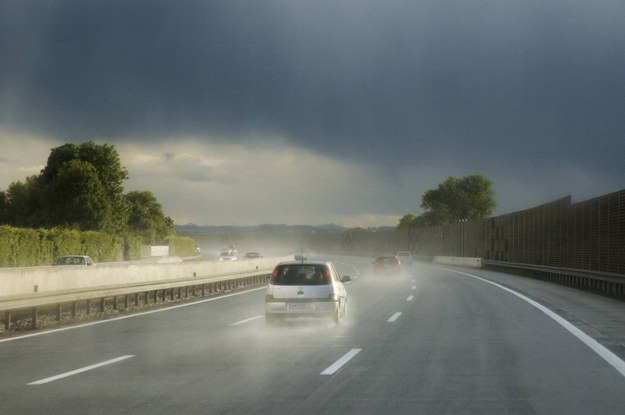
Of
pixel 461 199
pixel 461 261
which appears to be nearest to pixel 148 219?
pixel 461 199

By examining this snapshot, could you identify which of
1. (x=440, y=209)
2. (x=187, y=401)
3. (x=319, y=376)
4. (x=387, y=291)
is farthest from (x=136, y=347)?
(x=440, y=209)

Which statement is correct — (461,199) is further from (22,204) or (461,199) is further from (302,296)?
(302,296)

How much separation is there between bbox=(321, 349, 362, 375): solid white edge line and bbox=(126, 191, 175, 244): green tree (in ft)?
425

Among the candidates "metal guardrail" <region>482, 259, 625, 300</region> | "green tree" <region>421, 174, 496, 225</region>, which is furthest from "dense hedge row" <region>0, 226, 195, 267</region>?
"green tree" <region>421, 174, 496, 225</region>

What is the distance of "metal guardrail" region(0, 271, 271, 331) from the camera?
17219 millimetres

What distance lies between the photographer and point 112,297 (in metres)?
25.6

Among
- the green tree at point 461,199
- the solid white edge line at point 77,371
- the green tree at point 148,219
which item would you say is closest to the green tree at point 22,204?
the green tree at point 148,219

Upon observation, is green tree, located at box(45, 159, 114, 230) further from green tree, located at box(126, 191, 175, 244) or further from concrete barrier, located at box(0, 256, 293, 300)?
green tree, located at box(126, 191, 175, 244)

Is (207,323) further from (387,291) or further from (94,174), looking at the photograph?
(94,174)

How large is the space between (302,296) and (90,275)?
8.44 meters

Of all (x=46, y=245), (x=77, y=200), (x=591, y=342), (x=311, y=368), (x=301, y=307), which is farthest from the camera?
(x=77, y=200)

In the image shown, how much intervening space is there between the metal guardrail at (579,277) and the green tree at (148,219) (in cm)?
9892

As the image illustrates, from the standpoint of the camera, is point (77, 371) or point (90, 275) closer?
point (77, 371)

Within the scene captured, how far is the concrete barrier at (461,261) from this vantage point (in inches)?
2736
